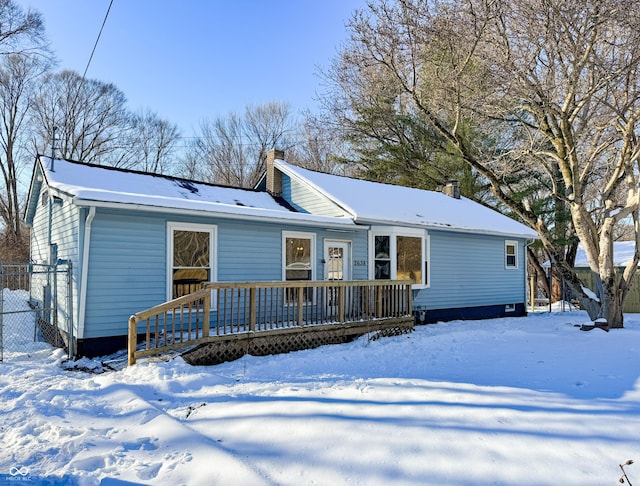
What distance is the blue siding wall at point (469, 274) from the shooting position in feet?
41.9

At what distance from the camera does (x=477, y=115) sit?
40.2 ft

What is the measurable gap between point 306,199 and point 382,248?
261cm

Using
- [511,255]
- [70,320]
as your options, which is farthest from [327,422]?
[511,255]

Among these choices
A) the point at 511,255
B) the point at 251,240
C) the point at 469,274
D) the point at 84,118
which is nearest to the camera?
the point at 251,240

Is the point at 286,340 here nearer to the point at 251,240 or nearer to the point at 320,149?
the point at 251,240

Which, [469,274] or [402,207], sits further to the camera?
[469,274]

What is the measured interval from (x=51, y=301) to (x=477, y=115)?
11.6 meters

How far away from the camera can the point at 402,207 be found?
12953mm

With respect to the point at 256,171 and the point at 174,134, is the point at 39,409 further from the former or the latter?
the point at 174,134

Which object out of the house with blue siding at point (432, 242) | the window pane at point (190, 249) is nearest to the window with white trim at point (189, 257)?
the window pane at point (190, 249)

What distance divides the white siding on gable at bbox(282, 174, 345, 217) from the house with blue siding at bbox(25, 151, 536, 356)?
4cm

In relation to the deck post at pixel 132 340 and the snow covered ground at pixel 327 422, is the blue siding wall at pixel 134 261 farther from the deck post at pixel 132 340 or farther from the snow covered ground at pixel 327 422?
the deck post at pixel 132 340

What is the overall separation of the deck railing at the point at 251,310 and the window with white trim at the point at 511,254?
6.37 m

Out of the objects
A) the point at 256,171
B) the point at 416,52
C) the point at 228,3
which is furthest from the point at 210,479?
the point at 256,171
